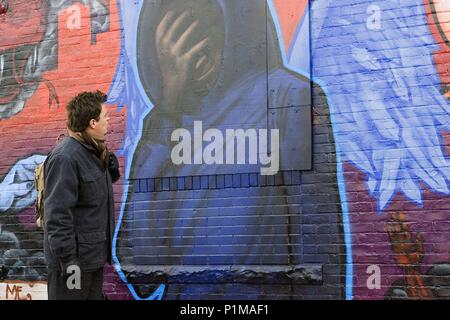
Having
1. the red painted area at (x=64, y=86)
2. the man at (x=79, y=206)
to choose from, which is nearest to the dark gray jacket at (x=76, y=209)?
the man at (x=79, y=206)

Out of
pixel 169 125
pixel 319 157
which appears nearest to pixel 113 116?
pixel 169 125

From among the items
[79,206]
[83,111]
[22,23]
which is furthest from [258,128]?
[22,23]

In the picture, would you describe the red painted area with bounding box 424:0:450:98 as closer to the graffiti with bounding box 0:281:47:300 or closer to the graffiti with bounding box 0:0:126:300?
the graffiti with bounding box 0:0:126:300

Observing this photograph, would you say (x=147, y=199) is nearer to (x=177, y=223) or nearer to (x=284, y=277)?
(x=177, y=223)

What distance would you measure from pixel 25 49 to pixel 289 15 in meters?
2.77

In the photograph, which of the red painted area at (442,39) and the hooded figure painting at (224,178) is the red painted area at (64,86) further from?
the red painted area at (442,39)

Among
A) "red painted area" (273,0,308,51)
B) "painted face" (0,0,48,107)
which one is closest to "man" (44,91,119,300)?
"red painted area" (273,0,308,51)

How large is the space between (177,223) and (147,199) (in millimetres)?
373

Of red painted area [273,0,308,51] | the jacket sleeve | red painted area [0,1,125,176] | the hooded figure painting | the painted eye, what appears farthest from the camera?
the painted eye

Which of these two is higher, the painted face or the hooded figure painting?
the painted face

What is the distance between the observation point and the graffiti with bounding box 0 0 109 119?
6.68 m

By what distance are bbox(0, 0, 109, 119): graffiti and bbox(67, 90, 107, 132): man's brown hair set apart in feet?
8.06

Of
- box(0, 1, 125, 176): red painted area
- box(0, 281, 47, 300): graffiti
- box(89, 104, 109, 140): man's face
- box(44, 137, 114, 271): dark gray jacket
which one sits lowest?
box(0, 281, 47, 300): graffiti

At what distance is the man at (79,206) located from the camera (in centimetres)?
396
